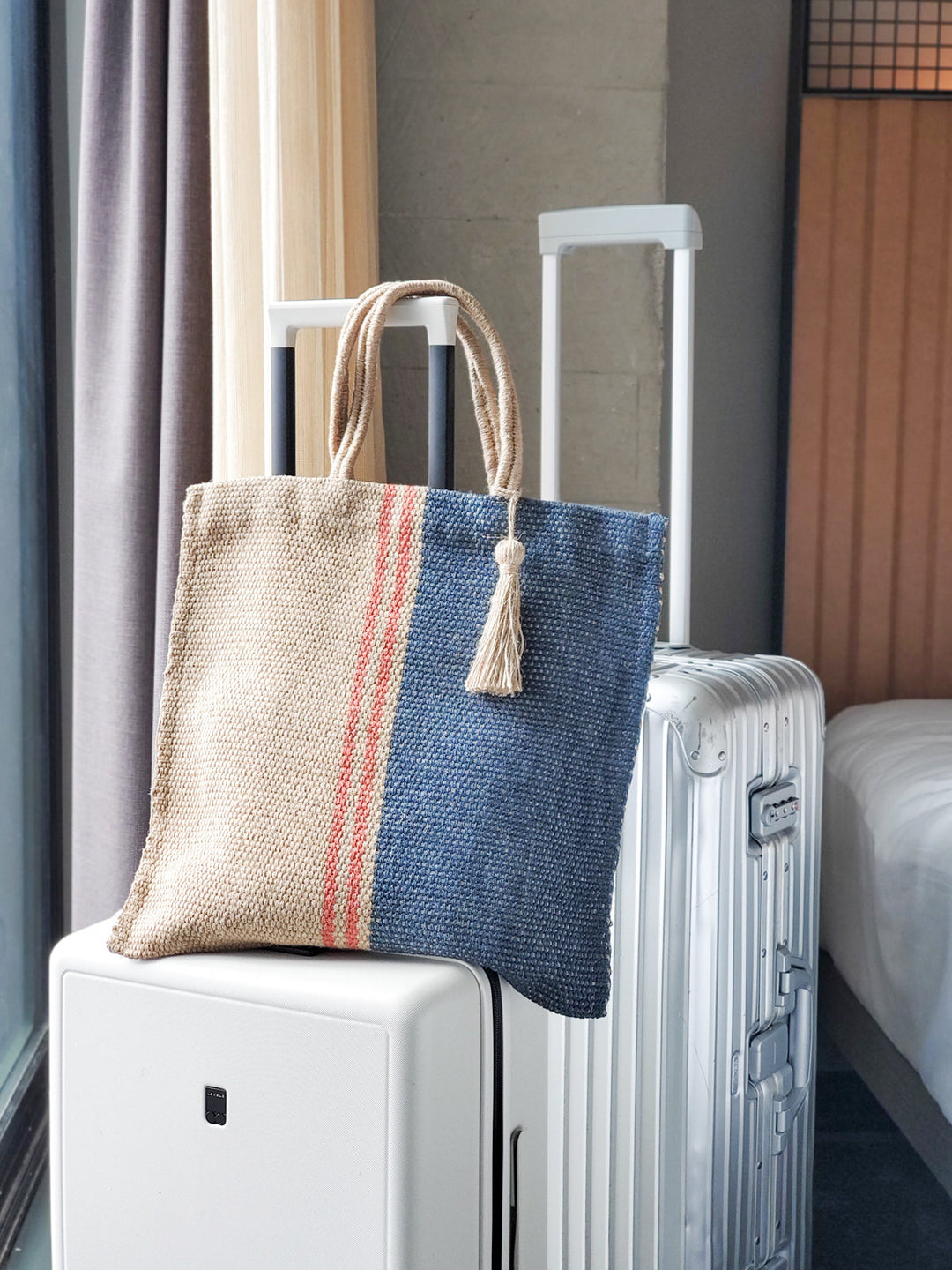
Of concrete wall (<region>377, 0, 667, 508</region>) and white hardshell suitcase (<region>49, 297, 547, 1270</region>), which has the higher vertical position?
concrete wall (<region>377, 0, 667, 508</region>)

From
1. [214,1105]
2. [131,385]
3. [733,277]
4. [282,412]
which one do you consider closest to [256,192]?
[131,385]

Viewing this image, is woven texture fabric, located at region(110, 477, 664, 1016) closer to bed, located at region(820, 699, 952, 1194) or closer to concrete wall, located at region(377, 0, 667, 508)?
bed, located at region(820, 699, 952, 1194)

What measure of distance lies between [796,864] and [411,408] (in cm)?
109

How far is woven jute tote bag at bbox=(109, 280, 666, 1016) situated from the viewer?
2.64 ft

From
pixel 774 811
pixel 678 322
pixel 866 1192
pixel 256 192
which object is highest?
pixel 256 192

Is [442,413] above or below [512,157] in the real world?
below

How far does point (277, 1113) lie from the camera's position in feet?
2.61

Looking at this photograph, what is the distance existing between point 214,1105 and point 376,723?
0.28 metres

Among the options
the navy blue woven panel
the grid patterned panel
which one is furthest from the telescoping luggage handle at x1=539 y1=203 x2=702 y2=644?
the grid patterned panel

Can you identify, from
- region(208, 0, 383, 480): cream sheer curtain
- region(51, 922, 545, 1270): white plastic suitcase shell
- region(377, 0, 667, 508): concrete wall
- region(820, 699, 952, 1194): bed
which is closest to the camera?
region(51, 922, 545, 1270): white plastic suitcase shell

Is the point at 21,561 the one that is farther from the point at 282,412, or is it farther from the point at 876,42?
the point at 876,42

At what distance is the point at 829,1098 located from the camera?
7.06ft

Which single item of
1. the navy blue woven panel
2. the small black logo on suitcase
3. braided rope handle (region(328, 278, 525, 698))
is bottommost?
the small black logo on suitcase

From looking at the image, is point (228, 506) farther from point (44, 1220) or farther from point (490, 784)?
point (44, 1220)
